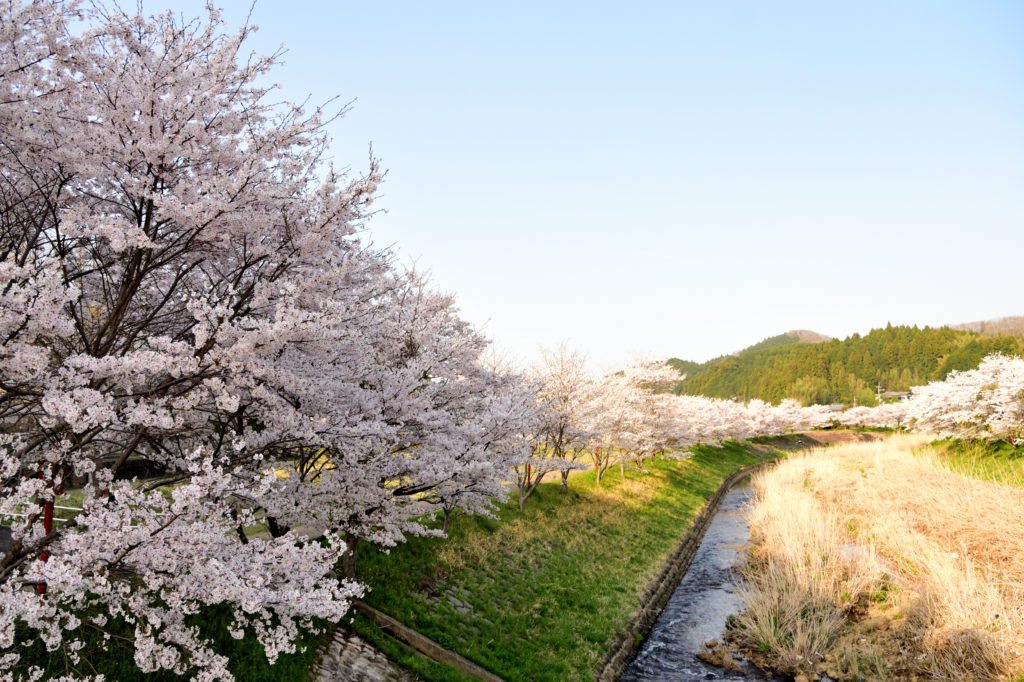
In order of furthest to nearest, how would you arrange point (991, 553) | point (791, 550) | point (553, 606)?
point (791, 550), point (553, 606), point (991, 553)

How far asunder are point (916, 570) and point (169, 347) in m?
16.8

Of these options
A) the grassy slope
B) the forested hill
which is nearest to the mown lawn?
the grassy slope

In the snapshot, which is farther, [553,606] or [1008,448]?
[1008,448]

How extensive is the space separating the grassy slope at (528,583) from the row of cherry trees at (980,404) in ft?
60.9

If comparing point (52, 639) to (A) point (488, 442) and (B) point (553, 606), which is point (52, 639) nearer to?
(A) point (488, 442)

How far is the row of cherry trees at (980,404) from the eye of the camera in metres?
26.0

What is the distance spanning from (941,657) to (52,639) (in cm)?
1377

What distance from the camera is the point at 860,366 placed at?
137 meters

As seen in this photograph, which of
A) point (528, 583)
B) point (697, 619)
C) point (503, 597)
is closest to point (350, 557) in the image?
point (503, 597)

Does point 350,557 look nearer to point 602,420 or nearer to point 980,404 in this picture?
Result: point 602,420

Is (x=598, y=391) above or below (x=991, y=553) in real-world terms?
above

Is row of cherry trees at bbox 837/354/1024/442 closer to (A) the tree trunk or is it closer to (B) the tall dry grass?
(B) the tall dry grass

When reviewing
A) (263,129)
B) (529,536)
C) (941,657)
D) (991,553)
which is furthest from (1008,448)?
(263,129)

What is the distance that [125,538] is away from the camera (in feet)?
15.7
